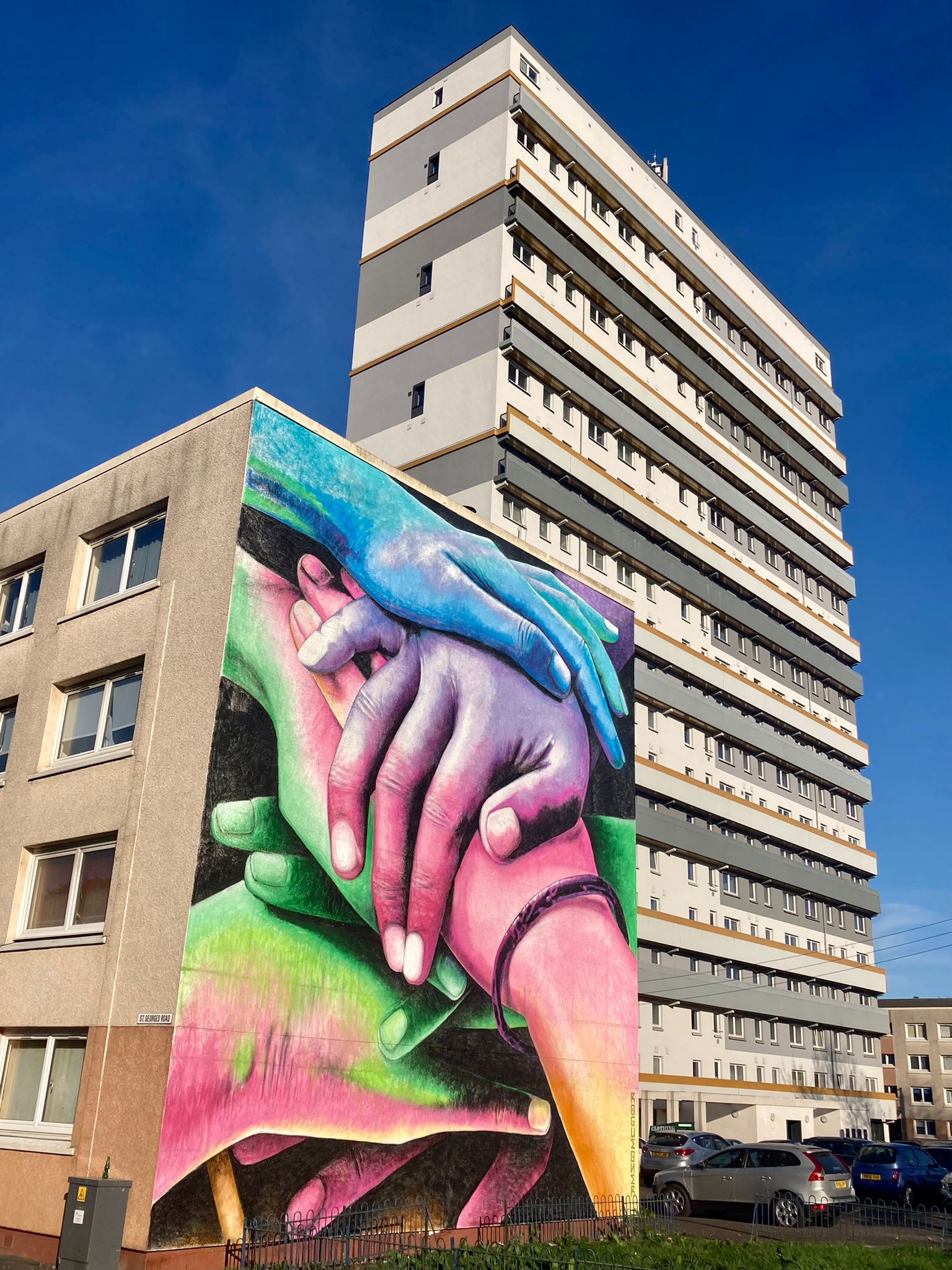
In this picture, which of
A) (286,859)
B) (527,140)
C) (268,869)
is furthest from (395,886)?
(527,140)

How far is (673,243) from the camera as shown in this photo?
57594 millimetres

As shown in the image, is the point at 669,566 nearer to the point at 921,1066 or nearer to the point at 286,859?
the point at 286,859

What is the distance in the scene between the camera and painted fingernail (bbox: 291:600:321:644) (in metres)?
19.3

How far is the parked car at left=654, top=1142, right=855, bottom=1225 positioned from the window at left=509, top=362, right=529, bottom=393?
29.4 m

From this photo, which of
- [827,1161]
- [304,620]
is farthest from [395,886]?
[827,1161]

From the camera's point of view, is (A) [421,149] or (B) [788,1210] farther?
(A) [421,149]

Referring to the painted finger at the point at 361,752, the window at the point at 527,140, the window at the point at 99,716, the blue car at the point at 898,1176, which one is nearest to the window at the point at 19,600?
the window at the point at 99,716

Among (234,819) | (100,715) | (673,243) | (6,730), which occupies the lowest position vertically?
→ (234,819)

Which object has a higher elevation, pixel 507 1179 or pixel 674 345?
pixel 674 345

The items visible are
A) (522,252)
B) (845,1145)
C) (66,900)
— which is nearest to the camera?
(66,900)

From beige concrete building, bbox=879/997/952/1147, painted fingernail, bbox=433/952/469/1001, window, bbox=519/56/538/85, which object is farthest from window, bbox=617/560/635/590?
beige concrete building, bbox=879/997/952/1147

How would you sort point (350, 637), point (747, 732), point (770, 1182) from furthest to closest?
point (747, 732)
point (770, 1182)
point (350, 637)

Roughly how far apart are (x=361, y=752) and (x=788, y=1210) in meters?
13.1

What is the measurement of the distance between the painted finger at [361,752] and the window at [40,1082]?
4.89 metres
